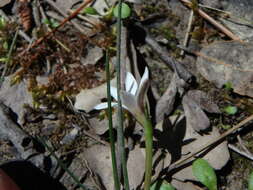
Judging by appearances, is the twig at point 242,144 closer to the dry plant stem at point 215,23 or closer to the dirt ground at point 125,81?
the dirt ground at point 125,81

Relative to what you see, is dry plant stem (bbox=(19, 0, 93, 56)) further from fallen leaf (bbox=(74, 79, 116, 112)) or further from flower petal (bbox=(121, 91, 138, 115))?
flower petal (bbox=(121, 91, 138, 115))

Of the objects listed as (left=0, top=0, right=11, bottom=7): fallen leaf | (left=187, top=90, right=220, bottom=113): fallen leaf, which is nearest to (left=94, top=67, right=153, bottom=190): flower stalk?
(left=187, top=90, right=220, bottom=113): fallen leaf

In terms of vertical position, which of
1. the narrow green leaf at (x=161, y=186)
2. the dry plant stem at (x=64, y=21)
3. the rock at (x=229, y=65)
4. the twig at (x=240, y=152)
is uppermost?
the dry plant stem at (x=64, y=21)

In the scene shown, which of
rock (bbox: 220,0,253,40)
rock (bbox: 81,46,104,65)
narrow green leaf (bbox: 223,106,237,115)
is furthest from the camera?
rock (bbox: 81,46,104,65)

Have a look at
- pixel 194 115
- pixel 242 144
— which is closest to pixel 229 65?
pixel 194 115

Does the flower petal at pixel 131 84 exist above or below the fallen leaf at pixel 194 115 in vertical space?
above

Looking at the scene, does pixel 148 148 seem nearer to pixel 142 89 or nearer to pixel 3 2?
pixel 142 89

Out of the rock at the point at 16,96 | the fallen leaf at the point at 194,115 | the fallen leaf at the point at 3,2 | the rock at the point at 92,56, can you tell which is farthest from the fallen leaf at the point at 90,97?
the fallen leaf at the point at 3,2
